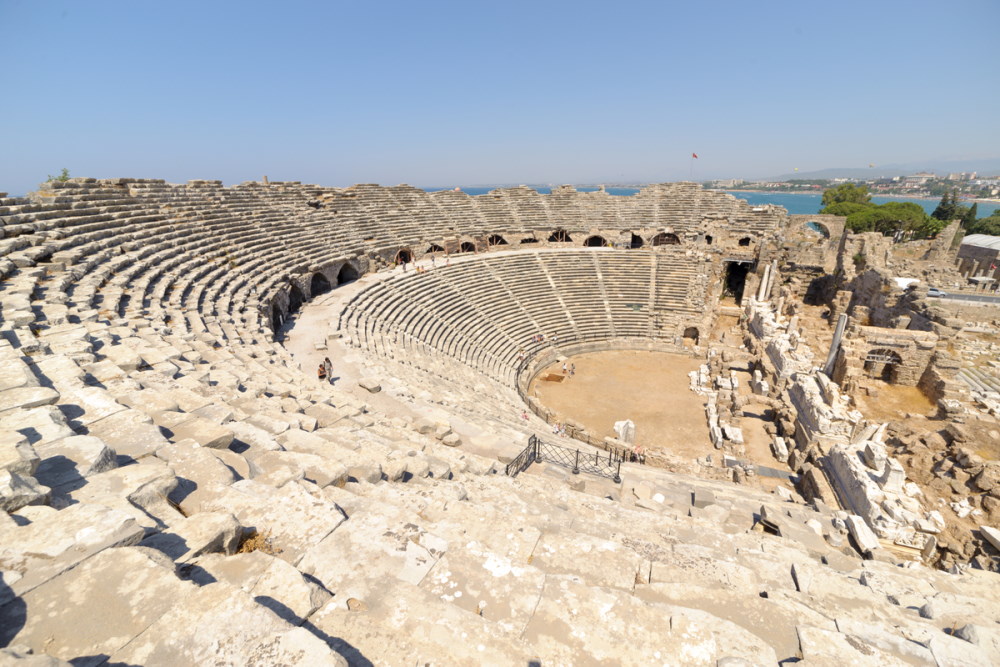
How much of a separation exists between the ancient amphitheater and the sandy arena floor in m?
0.68

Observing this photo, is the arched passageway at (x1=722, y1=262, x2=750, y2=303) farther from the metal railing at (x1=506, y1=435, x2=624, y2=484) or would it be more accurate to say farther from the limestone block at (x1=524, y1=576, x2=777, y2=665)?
the limestone block at (x1=524, y1=576, x2=777, y2=665)

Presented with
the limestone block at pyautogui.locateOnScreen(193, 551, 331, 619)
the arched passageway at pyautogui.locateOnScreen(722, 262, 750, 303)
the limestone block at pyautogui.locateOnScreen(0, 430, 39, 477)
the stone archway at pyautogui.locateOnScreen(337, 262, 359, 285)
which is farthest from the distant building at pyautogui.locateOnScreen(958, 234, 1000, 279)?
the limestone block at pyautogui.locateOnScreen(0, 430, 39, 477)

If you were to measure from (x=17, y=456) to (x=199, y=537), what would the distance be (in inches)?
61.0

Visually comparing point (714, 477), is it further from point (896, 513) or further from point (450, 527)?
point (450, 527)

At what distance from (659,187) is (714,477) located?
96.3 ft

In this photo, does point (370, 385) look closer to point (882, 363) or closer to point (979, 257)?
Result: point (882, 363)

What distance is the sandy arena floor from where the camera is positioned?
1666 centimetres

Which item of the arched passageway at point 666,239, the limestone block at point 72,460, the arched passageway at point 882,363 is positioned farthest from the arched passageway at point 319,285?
the arched passageway at point 882,363

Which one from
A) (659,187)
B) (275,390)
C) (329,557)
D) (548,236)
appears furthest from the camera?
(659,187)

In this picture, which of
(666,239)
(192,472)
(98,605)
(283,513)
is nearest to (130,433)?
(192,472)

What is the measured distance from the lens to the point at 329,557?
3.21 meters

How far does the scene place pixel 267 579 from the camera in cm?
262

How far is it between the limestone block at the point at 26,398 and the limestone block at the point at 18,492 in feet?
6.47

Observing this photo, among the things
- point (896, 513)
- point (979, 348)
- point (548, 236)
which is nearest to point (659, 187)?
point (548, 236)
